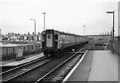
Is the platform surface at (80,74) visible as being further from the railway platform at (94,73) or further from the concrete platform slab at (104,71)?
the concrete platform slab at (104,71)

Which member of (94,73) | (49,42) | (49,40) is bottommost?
(94,73)

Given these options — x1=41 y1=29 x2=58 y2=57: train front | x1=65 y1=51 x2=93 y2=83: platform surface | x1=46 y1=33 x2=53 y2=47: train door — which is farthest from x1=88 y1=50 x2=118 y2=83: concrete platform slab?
x1=46 y1=33 x2=53 y2=47: train door

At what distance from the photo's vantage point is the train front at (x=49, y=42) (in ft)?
79.3

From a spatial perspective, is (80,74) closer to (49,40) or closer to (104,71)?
(104,71)

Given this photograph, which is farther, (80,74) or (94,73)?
(94,73)

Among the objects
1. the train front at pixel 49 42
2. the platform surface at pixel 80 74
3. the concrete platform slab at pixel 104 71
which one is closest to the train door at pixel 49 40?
the train front at pixel 49 42

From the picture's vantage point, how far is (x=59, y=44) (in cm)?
2473

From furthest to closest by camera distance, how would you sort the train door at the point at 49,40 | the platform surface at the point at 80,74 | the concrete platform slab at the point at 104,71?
the train door at the point at 49,40, the concrete platform slab at the point at 104,71, the platform surface at the point at 80,74

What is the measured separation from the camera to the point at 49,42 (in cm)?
2442

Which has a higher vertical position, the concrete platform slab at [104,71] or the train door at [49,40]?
the train door at [49,40]

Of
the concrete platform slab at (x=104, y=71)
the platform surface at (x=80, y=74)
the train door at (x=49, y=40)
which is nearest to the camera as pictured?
the platform surface at (x=80, y=74)

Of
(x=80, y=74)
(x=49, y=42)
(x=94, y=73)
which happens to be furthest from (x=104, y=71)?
(x=49, y=42)

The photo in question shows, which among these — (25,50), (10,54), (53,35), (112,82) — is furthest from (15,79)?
(25,50)

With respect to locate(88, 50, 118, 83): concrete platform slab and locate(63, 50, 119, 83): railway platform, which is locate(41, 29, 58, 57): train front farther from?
locate(63, 50, 119, 83): railway platform
